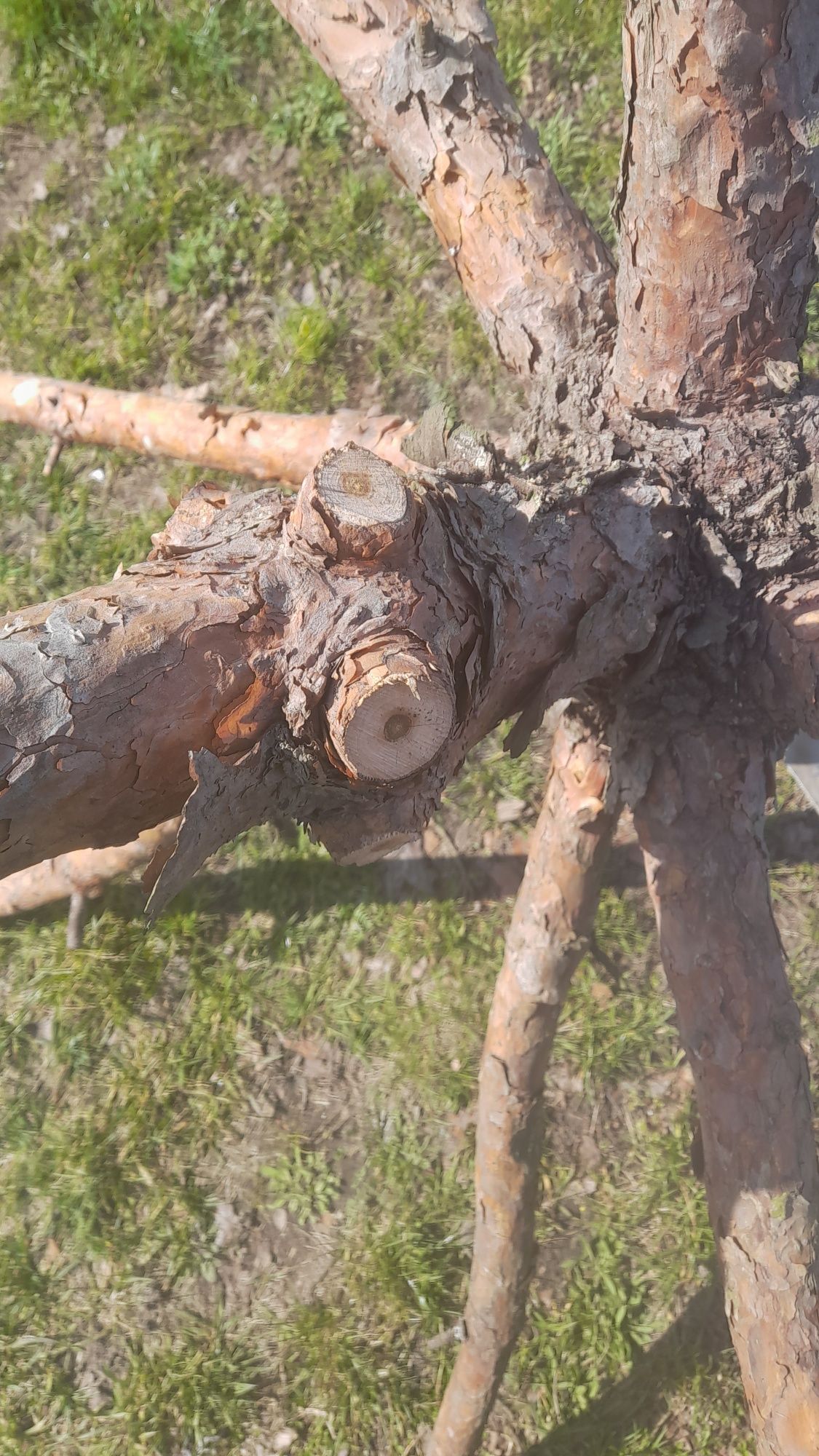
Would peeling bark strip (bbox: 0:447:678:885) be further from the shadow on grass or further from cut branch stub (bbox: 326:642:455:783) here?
the shadow on grass

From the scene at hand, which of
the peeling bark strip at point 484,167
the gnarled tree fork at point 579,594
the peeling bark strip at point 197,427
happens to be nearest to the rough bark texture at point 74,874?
the peeling bark strip at point 197,427

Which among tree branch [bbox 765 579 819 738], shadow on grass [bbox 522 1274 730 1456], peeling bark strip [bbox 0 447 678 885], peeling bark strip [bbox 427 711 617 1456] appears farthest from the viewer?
shadow on grass [bbox 522 1274 730 1456]

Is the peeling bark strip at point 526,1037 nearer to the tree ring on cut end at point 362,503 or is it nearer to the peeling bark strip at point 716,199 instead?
the peeling bark strip at point 716,199

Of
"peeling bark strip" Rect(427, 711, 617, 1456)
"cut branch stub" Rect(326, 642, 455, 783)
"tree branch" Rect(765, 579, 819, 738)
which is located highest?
"cut branch stub" Rect(326, 642, 455, 783)

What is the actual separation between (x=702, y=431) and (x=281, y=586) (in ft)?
2.60

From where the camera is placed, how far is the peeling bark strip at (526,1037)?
1954 millimetres

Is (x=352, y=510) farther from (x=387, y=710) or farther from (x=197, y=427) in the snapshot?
(x=197, y=427)

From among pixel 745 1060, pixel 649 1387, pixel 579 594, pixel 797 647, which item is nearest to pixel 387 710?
pixel 579 594

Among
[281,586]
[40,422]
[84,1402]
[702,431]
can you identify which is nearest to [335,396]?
[40,422]

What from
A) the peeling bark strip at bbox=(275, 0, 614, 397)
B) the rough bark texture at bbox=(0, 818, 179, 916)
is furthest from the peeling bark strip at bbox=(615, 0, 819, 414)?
the rough bark texture at bbox=(0, 818, 179, 916)

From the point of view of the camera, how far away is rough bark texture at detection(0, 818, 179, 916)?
2.59m

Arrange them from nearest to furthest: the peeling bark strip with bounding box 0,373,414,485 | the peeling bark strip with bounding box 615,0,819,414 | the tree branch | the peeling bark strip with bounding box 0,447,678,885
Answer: the peeling bark strip with bounding box 0,447,678,885 → the peeling bark strip with bounding box 615,0,819,414 → the tree branch → the peeling bark strip with bounding box 0,373,414,485

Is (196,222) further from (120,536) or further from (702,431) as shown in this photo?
(702,431)

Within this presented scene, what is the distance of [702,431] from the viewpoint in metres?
1.50
